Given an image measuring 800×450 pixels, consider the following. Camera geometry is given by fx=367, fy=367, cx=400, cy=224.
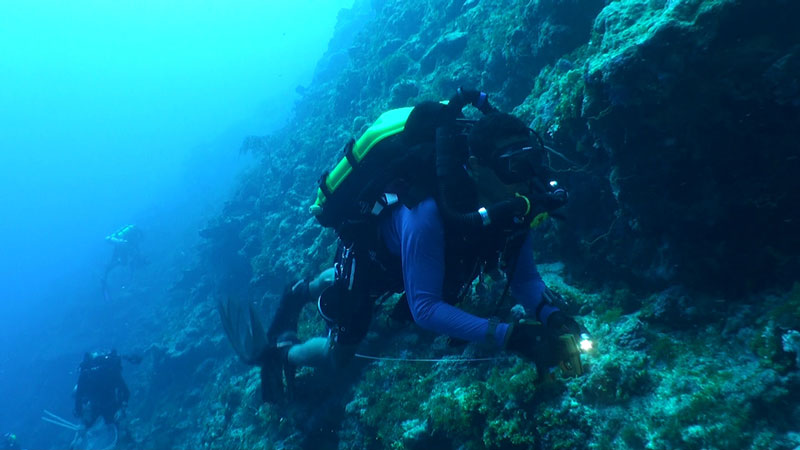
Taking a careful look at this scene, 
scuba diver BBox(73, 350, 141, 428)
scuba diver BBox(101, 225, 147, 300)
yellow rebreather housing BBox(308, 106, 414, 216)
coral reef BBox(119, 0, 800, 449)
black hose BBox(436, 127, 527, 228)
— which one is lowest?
coral reef BBox(119, 0, 800, 449)

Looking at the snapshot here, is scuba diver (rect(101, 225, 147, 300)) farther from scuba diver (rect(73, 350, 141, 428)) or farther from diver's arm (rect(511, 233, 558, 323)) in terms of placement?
diver's arm (rect(511, 233, 558, 323))

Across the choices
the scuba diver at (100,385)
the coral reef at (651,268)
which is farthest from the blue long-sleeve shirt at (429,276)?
the scuba diver at (100,385)

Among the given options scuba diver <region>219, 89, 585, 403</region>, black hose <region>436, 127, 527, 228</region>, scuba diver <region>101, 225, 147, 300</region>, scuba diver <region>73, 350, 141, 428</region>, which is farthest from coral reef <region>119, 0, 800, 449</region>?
scuba diver <region>101, 225, 147, 300</region>

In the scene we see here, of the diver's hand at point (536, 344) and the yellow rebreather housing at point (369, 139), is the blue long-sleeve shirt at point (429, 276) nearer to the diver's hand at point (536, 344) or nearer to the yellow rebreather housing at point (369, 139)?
the diver's hand at point (536, 344)

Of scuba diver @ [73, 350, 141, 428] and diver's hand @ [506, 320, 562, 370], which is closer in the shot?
diver's hand @ [506, 320, 562, 370]

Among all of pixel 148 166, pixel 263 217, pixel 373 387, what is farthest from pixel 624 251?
pixel 148 166

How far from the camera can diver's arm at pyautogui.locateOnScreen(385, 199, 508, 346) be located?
110 inches

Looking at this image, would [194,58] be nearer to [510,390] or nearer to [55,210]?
[55,210]

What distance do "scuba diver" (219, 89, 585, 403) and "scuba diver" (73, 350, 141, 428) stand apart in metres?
13.5

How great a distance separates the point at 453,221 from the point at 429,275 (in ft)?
1.65

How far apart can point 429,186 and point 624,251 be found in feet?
8.69

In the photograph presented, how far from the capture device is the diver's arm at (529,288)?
3240 millimetres

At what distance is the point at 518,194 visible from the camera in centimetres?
265

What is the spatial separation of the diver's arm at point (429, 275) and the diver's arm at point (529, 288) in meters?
0.73
